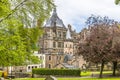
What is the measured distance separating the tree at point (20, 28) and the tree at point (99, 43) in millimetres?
25726

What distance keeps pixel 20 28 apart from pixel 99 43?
90.6 ft

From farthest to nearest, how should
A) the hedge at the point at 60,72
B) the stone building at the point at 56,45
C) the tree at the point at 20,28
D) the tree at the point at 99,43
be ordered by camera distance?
the stone building at the point at 56,45 → the hedge at the point at 60,72 → the tree at the point at 99,43 → the tree at the point at 20,28

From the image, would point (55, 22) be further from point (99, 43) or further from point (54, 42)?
point (99, 43)

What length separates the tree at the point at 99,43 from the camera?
185ft

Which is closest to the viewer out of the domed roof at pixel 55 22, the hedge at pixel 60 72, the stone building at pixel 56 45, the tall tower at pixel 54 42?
the hedge at pixel 60 72

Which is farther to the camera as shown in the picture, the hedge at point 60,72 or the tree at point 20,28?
the hedge at point 60,72

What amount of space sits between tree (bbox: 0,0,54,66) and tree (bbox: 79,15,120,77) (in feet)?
84.4

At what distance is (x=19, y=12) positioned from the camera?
95.9 feet

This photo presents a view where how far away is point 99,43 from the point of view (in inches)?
2224

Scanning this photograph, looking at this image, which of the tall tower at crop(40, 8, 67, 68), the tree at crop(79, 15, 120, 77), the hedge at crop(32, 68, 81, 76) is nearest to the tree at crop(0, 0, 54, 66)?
the tree at crop(79, 15, 120, 77)

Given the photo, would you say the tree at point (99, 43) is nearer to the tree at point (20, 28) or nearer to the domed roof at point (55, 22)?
the tree at point (20, 28)

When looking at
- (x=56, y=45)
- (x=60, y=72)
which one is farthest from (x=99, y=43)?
(x=56, y=45)

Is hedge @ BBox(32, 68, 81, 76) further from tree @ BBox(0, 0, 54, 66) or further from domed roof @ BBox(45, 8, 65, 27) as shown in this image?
domed roof @ BBox(45, 8, 65, 27)

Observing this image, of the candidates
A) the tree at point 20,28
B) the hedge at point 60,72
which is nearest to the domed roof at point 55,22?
the hedge at point 60,72
